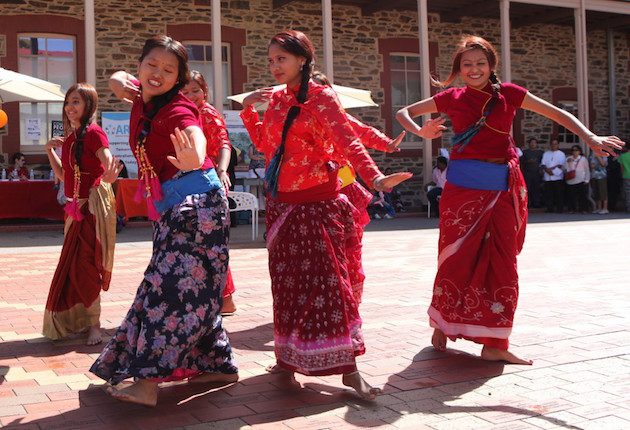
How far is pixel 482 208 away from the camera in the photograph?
407 centimetres

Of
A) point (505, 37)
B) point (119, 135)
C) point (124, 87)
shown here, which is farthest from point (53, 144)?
point (505, 37)

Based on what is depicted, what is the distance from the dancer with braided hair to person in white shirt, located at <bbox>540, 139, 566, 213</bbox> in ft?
49.3

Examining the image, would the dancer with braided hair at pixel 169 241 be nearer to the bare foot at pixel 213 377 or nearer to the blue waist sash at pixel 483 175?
the bare foot at pixel 213 377

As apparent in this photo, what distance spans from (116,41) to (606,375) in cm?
1332

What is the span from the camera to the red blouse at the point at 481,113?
4094mm

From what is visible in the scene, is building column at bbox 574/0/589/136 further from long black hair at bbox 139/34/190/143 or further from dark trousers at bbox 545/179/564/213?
long black hair at bbox 139/34/190/143

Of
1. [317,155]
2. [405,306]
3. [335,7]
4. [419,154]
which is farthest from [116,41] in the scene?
[317,155]

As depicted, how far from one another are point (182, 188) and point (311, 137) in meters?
0.65

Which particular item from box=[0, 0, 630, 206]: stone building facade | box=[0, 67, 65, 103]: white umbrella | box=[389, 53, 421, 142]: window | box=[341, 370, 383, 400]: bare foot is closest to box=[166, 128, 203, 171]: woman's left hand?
box=[341, 370, 383, 400]: bare foot

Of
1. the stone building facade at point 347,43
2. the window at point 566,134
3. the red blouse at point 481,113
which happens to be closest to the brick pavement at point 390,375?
the red blouse at point 481,113

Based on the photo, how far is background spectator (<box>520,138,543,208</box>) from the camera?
18.1 meters

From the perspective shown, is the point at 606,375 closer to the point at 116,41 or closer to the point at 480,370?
the point at 480,370

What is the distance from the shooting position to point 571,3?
58.3 feet

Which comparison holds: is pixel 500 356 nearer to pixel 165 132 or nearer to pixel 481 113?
pixel 481 113
